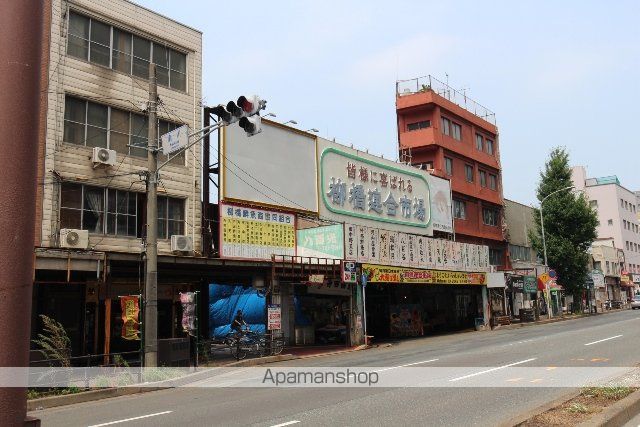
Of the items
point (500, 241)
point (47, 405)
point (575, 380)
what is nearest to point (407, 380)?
point (575, 380)

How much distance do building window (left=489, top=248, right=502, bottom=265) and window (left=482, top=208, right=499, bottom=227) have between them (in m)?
2.37

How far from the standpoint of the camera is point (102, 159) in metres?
20.5

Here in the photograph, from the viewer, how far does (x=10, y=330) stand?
2.62m

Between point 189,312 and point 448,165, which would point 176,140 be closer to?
point 189,312

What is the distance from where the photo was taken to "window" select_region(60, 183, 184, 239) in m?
20.0

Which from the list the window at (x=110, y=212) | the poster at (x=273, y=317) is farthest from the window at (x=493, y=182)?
the window at (x=110, y=212)

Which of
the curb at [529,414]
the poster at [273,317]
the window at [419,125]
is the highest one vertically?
the window at [419,125]

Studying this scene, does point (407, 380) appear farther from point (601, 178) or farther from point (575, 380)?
point (601, 178)

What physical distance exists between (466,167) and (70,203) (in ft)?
118

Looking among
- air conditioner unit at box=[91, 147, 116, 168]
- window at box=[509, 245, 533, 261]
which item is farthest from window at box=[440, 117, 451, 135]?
air conditioner unit at box=[91, 147, 116, 168]

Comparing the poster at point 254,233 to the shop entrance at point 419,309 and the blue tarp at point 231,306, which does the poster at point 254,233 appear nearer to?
the blue tarp at point 231,306

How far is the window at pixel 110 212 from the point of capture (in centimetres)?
1995

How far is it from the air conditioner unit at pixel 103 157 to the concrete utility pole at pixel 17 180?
18.6m

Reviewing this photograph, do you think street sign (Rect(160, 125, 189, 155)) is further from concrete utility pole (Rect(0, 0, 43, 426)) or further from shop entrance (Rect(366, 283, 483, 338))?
shop entrance (Rect(366, 283, 483, 338))
